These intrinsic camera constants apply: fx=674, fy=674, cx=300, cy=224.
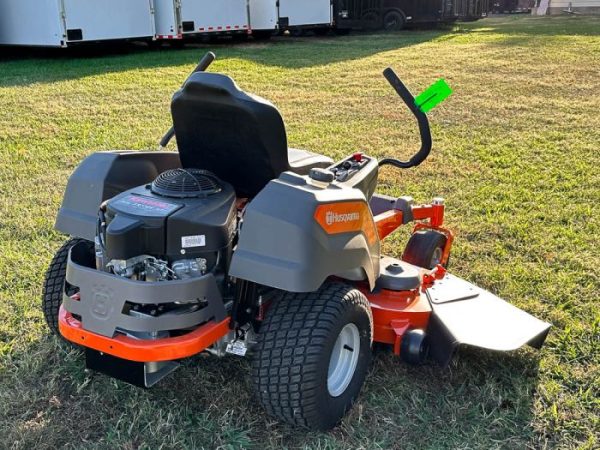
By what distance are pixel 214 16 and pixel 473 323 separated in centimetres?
1412

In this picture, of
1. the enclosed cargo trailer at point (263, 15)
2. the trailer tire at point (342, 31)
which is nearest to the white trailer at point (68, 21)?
the enclosed cargo trailer at point (263, 15)

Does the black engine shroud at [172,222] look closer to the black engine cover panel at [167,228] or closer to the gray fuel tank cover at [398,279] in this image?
the black engine cover panel at [167,228]

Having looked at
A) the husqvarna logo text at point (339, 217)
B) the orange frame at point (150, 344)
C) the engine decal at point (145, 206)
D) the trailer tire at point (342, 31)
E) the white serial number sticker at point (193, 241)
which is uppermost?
the engine decal at point (145, 206)

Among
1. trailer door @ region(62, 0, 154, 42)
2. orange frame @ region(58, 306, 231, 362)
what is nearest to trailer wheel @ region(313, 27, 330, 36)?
trailer door @ region(62, 0, 154, 42)

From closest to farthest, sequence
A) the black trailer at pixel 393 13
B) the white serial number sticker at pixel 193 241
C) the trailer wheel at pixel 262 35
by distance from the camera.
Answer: the white serial number sticker at pixel 193 241 → the trailer wheel at pixel 262 35 → the black trailer at pixel 393 13

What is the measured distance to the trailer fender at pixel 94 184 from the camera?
2.81 metres

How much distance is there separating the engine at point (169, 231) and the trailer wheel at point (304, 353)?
0.32 metres

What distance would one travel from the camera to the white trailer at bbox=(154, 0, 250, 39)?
48.4 feet

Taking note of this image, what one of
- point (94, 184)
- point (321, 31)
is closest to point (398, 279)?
point (94, 184)

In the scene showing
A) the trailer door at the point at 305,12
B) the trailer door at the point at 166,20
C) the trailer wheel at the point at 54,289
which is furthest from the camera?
the trailer door at the point at 305,12

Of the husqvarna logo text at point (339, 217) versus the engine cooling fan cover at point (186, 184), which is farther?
the engine cooling fan cover at point (186, 184)

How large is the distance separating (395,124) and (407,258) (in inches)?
170

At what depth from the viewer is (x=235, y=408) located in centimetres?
273

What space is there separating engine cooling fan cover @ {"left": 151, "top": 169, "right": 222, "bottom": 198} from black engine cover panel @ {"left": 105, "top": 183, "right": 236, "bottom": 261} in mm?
46
